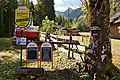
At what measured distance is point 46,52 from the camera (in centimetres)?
1016

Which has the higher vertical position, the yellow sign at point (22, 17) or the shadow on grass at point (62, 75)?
the yellow sign at point (22, 17)

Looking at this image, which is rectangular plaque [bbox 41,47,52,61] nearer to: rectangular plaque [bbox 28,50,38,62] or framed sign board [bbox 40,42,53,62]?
framed sign board [bbox 40,42,53,62]

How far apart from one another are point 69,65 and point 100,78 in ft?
9.03

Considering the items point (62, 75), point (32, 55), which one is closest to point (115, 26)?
point (32, 55)

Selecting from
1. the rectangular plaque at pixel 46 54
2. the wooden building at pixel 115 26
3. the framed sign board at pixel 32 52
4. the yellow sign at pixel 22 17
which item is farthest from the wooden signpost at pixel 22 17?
the wooden building at pixel 115 26

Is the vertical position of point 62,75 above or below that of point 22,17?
below

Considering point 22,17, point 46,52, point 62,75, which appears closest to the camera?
point 22,17

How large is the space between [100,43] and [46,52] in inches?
92.4

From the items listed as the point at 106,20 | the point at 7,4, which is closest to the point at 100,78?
the point at 106,20

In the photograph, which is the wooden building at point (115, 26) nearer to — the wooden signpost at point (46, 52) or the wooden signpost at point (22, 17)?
the wooden signpost at point (46, 52)

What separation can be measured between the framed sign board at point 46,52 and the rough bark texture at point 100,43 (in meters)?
1.88

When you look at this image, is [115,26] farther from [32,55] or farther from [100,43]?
[100,43]

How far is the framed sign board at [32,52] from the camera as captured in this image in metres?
9.73

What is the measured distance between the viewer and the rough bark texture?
28.1ft
